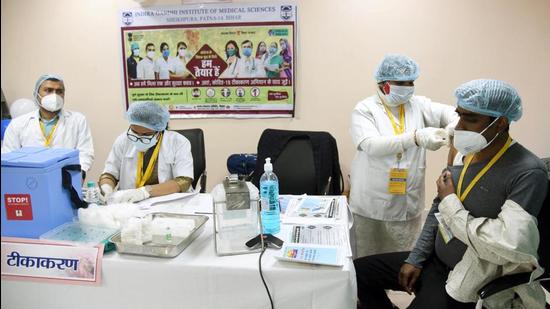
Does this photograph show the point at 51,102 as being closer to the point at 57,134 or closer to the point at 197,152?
the point at 57,134

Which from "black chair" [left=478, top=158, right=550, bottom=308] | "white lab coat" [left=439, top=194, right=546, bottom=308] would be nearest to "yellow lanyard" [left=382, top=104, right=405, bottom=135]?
"white lab coat" [left=439, top=194, right=546, bottom=308]

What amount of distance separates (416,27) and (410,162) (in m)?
1.29

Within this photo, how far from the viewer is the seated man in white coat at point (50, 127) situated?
281 cm

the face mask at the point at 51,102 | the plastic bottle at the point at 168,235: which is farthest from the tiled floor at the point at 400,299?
the face mask at the point at 51,102

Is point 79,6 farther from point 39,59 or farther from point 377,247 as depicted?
point 377,247

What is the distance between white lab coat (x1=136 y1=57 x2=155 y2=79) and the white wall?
19 cm

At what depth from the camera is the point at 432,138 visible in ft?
6.71

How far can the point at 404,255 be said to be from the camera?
6.45ft

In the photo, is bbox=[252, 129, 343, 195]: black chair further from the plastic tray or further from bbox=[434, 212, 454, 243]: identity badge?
the plastic tray

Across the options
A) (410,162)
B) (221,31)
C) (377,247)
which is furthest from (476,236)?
(221,31)

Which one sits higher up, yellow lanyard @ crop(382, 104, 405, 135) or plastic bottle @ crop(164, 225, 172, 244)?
yellow lanyard @ crop(382, 104, 405, 135)

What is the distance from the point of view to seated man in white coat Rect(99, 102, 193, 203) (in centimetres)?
230

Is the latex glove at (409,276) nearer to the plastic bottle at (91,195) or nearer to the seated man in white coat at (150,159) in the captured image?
the seated man in white coat at (150,159)

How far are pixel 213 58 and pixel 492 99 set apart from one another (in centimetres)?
228
